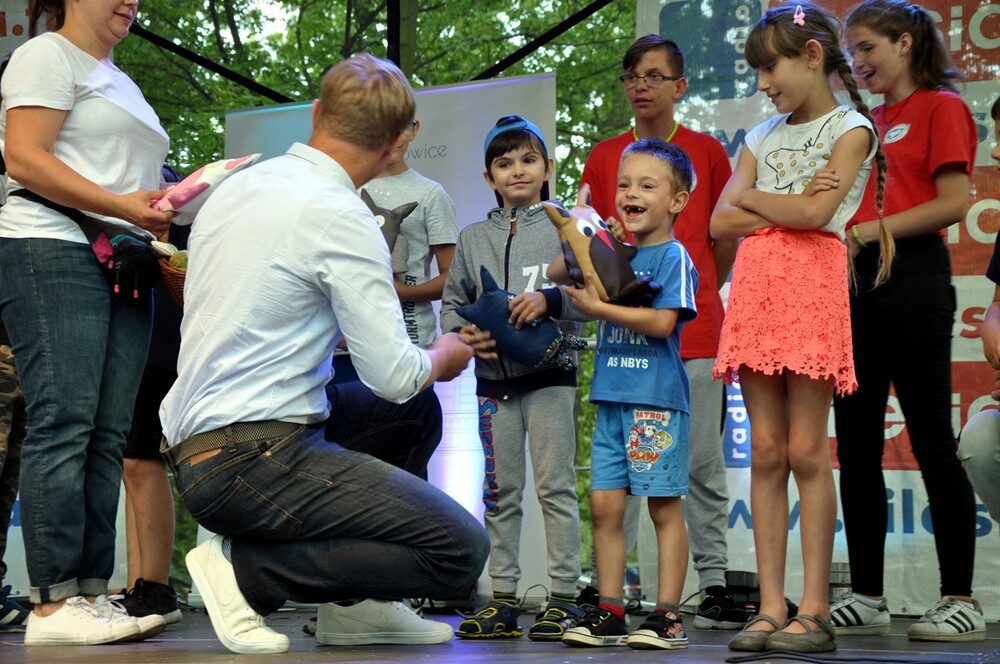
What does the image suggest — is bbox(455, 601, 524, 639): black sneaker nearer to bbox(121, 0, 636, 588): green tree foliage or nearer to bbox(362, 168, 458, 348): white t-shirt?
bbox(362, 168, 458, 348): white t-shirt

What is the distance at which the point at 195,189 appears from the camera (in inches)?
113

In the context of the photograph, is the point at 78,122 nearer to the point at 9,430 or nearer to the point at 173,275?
the point at 173,275

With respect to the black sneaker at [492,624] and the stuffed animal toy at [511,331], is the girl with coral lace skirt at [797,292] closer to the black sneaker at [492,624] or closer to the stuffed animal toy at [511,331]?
the stuffed animal toy at [511,331]

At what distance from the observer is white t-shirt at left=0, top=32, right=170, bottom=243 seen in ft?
9.64

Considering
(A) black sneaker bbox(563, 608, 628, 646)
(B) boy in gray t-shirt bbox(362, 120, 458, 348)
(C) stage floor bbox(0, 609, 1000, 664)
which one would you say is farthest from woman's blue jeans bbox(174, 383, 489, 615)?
(B) boy in gray t-shirt bbox(362, 120, 458, 348)

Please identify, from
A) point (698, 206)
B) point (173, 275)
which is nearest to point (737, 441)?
point (698, 206)

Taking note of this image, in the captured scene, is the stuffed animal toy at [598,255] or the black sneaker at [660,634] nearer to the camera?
the black sneaker at [660,634]

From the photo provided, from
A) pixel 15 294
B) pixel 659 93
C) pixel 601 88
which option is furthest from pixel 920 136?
pixel 601 88

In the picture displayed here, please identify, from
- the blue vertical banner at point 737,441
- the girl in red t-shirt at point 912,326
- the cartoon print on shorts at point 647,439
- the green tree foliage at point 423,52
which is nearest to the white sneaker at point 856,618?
the girl in red t-shirt at point 912,326

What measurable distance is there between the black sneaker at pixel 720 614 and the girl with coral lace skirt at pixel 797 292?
2.88 ft

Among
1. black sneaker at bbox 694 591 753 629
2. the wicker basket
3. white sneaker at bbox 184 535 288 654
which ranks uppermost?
the wicker basket

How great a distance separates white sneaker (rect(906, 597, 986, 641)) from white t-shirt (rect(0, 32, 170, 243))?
7.76 feet

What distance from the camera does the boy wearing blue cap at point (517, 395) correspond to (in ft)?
11.2

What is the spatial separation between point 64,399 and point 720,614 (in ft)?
7.01
